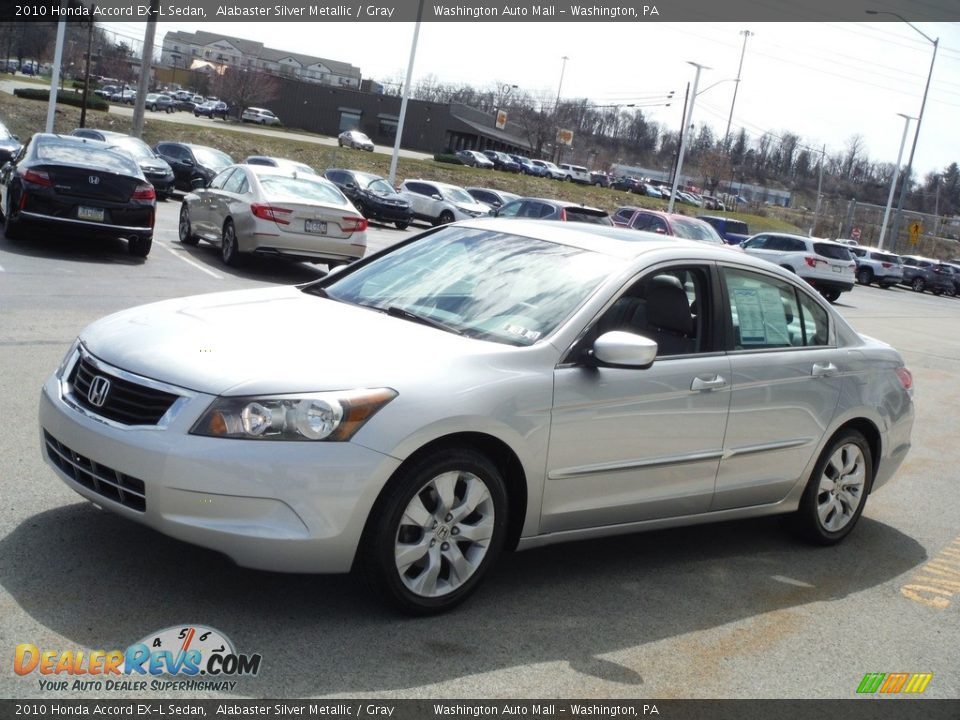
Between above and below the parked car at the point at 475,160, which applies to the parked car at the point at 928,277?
below

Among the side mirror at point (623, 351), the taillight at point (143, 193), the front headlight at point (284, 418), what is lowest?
the front headlight at point (284, 418)

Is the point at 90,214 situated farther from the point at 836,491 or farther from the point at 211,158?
the point at 211,158

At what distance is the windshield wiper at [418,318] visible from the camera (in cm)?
476

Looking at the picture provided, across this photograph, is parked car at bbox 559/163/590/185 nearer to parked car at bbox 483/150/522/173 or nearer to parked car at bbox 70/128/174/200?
parked car at bbox 483/150/522/173

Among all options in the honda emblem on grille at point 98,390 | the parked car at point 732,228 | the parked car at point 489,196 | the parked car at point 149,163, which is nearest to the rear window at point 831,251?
the parked car at point 732,228

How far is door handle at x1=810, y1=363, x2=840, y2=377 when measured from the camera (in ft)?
19.3

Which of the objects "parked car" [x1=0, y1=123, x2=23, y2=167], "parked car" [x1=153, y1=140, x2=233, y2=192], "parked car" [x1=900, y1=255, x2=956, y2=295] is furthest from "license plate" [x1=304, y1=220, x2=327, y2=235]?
"parked car" [x1=900, y1=255, x2=956, y2=295]

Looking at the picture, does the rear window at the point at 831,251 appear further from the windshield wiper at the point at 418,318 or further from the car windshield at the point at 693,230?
the windshield wiper at the point at 418,318

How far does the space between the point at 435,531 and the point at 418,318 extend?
1.07m

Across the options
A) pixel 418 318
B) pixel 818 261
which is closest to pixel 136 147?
pixel 818 261

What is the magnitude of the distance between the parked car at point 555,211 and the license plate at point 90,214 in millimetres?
9017

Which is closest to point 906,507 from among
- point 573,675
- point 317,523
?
point 573,675

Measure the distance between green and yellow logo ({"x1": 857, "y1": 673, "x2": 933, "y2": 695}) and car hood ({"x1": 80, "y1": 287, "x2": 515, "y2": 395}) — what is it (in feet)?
6.56

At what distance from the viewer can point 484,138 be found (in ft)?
360
